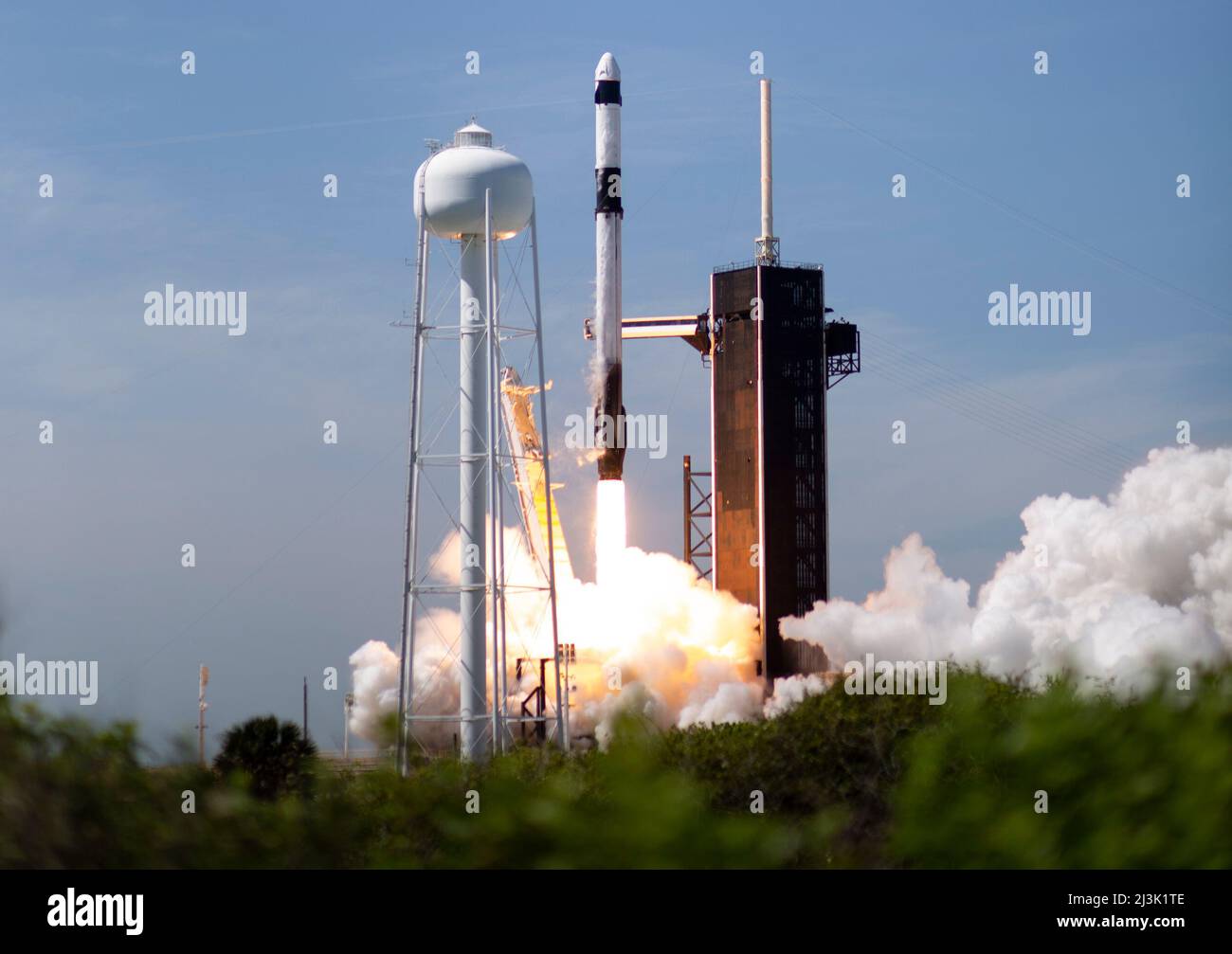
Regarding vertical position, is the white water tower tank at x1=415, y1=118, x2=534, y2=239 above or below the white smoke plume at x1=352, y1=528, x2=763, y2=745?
above

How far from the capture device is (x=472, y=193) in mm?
47500

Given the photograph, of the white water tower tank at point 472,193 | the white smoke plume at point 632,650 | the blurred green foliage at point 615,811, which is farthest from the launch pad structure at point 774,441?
the blurred green foliage at point 615,811

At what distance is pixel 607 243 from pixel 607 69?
6606 millimetres

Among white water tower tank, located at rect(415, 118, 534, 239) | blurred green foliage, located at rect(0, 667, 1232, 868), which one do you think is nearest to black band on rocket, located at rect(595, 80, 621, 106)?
white water tower tank, located at rect(415, 118, 534, 239)

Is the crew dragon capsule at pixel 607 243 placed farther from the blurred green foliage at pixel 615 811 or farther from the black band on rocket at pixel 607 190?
the blurred green foliage at pixel 615 811

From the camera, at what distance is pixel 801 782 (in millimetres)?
21812

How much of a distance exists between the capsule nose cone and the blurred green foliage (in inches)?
2188

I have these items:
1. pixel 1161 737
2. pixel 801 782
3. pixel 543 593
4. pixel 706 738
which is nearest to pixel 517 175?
pixel 543 593

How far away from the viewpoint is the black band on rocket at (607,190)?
63.1m

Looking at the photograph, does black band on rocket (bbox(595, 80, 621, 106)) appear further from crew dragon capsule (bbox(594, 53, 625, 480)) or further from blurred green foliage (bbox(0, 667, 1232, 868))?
blurred green foliage (bbox(0, 667, 1232, 868))

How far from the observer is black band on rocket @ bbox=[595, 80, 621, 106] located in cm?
6297
